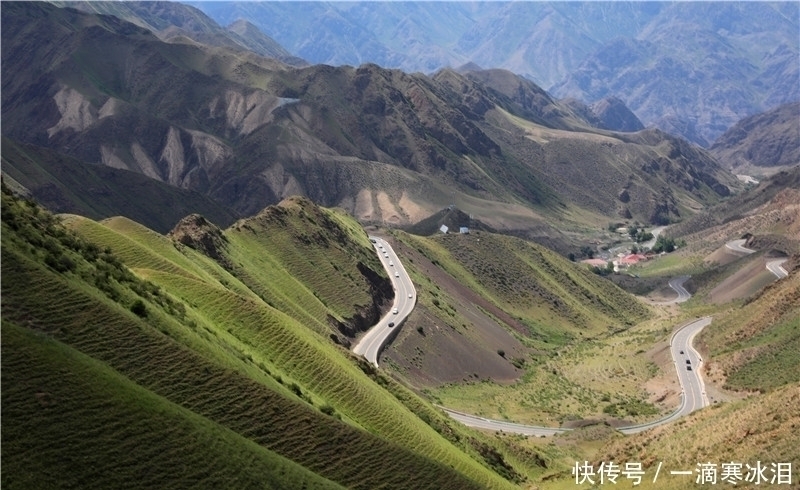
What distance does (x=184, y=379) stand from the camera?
1396 inches

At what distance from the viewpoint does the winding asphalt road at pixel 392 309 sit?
282 ft

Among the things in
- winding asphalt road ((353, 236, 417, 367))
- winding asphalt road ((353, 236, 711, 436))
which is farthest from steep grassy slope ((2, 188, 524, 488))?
winding asphalt road ((353, 236, 417, 367))

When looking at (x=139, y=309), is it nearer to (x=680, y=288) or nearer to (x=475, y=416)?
(x=475, y=416)

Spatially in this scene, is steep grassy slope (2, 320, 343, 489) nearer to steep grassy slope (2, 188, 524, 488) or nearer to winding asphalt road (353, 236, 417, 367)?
steep grassy slope (2, 188, 524, 488)

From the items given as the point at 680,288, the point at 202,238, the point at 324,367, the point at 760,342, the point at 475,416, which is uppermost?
the point at 680,288

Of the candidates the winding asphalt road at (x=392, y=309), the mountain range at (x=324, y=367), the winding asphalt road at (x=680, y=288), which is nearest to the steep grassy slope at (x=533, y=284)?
the mountain range at (x=324, y=367)

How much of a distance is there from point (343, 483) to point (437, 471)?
5170mm

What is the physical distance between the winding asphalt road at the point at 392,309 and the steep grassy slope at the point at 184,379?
32131 mm

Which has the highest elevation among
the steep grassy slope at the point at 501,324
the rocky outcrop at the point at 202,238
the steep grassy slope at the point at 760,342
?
the steep grassy slope at the point at 760,342

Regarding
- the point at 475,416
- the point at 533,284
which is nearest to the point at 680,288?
the point at 533,284

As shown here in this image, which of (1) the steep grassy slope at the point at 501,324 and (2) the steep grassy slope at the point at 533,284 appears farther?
(2) the steep grassy slope at the point at 533,284

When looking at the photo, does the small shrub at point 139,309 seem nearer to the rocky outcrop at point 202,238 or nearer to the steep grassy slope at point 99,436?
the steep grassy slope at point 99,436

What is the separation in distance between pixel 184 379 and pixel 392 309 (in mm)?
66792

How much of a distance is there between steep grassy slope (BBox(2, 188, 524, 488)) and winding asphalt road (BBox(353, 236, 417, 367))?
105 feet
